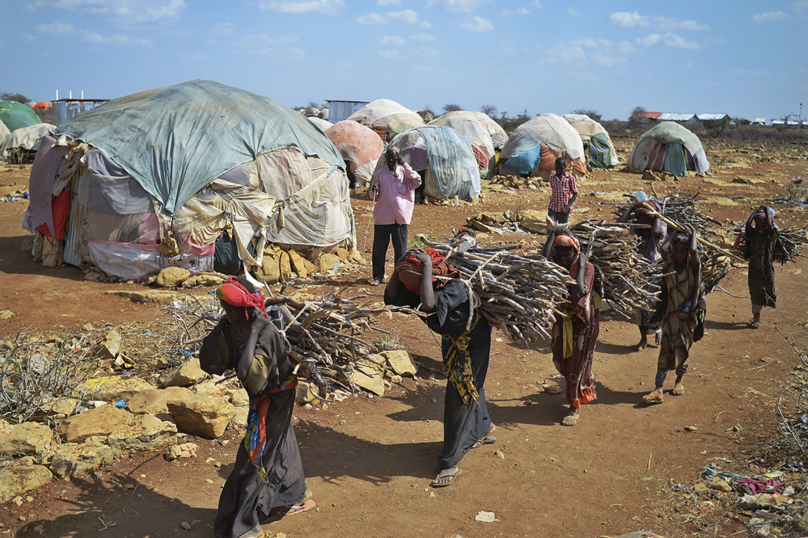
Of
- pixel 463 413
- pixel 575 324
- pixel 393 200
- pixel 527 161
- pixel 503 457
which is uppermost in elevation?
pixel 527 161

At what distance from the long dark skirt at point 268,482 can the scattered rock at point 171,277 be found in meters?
5.60

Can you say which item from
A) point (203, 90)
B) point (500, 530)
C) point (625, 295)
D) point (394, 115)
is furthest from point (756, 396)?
point (394, 115)

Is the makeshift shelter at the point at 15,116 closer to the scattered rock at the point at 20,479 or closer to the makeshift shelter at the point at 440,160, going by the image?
the makeshift shelter at the point at 440,160

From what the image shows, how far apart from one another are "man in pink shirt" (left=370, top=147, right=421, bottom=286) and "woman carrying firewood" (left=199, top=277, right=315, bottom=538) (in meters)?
5.14

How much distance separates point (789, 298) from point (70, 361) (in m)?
8.93

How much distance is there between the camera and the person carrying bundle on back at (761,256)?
7.25 meters

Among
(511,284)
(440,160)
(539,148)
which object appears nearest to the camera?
(511,284)

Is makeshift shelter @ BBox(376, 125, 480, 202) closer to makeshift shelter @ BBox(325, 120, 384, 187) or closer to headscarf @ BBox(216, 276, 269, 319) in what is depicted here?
makeshift shelter @ BBox(325, 120, 384, 187)

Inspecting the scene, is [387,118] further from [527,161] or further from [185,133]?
[185,133]

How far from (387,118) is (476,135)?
15.3 ft

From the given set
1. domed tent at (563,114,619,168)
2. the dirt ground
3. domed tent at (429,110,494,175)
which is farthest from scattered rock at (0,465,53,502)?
domed tent at (563,114,619,168)

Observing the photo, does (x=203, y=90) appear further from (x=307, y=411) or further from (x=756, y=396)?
(x=756, y=396)

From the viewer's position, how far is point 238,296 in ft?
10.4

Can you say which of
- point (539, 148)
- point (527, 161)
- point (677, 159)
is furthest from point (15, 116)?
point (677, 159)
